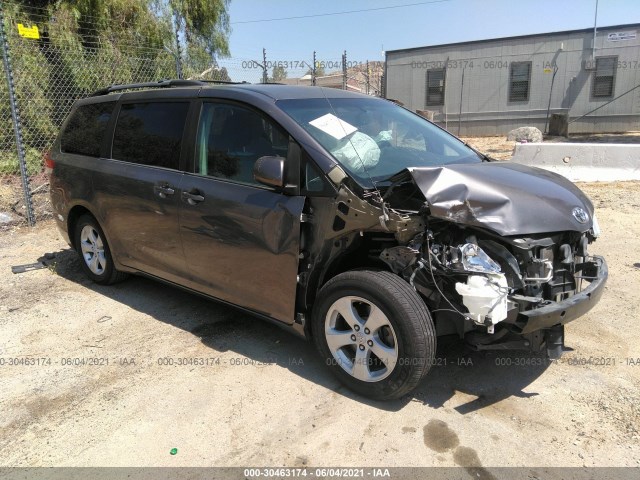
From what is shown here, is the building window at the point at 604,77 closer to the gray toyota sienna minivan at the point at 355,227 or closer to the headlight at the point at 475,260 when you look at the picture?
the gray toyota sienna minivan at the point at 355,227

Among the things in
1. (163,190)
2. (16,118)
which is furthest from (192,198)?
(16,118)

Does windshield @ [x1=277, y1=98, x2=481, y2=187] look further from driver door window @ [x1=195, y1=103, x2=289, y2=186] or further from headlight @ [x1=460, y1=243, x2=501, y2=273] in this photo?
headlight @ [x1=460, y1=243, x2=501, y2=273]

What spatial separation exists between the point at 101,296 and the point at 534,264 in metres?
4.04

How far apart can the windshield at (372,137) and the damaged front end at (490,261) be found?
349mm

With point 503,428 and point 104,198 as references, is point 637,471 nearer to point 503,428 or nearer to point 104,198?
point 503,428

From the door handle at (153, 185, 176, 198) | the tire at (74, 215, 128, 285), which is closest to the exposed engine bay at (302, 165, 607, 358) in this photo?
the door handle at (153, 185, 176, 198)

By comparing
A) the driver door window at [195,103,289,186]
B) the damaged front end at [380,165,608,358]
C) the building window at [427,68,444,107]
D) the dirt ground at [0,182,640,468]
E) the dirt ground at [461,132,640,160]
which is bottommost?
the dirt ground at [0,182,640,468]

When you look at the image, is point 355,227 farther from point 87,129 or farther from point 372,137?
point 87,129

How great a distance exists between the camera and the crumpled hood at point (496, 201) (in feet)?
9.31

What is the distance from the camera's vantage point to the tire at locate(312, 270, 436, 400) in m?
2.86

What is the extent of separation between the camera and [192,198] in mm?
3789

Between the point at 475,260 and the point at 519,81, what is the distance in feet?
64.5

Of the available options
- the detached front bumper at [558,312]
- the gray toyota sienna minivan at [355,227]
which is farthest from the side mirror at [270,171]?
the detached front bumper at [558,312]

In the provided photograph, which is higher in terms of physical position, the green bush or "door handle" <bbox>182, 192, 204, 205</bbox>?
the green bush
